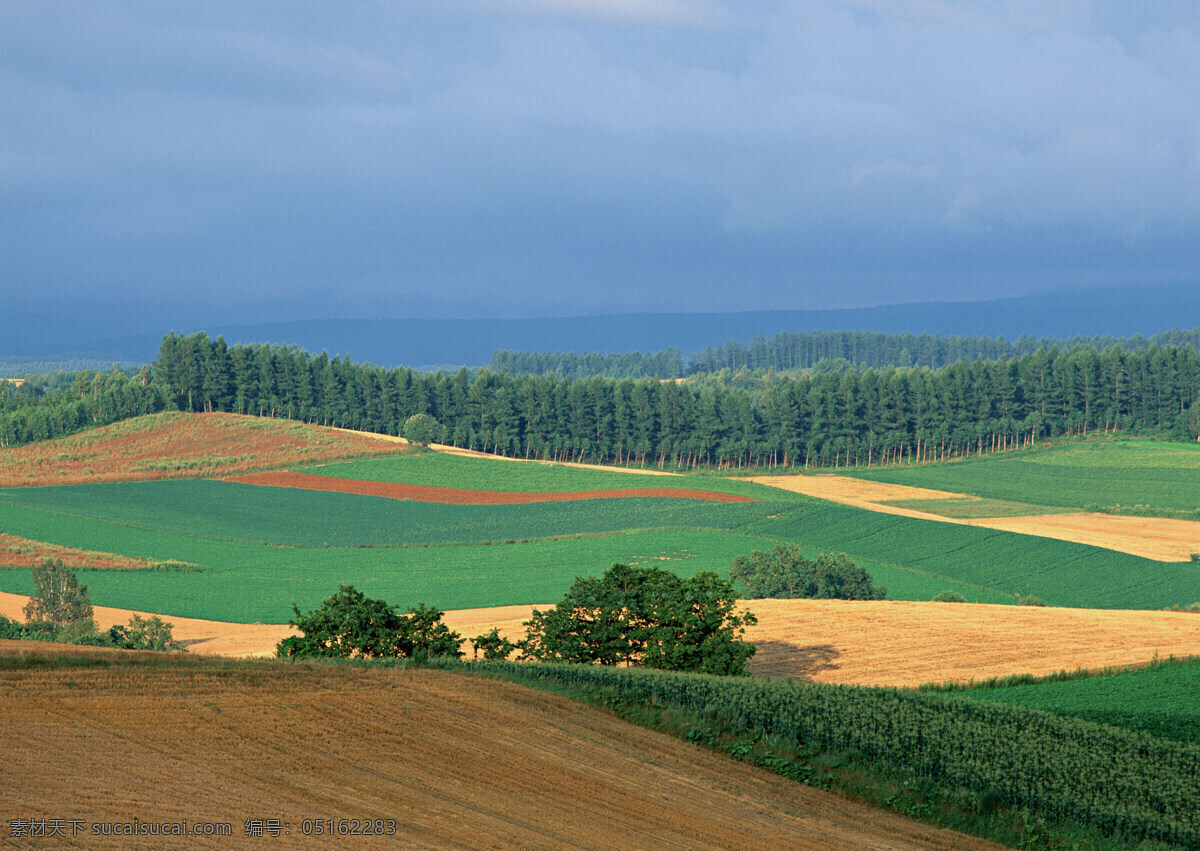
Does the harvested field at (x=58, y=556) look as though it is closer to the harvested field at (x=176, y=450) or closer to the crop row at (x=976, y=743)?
the harvested field at (x=176, y=450)

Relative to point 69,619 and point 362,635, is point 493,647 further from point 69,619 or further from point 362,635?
point 69,619

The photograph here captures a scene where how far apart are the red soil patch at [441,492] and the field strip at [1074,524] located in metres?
15.8

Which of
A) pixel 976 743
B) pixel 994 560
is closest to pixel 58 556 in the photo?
pixel 994 560

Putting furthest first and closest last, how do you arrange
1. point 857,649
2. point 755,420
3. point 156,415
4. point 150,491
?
1. point 755,420
2. point 156,415
3. point 150,491
4. point 857,649

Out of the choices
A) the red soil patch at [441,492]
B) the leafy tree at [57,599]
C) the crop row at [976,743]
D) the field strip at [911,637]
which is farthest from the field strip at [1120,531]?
the leafy tree at [57,599]

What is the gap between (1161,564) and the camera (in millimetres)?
69875

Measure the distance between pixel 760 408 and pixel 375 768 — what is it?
14397cm

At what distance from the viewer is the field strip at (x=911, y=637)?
41500mm

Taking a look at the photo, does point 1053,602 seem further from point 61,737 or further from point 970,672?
point 61,737

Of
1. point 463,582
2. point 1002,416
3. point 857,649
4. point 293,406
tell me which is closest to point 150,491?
point 463,582

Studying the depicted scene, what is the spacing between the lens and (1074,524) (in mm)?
89625

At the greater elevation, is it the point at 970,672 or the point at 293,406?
the point at 293,406

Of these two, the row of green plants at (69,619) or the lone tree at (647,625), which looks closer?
the lone tree at (647,625)

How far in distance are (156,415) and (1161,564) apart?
115006 mm
